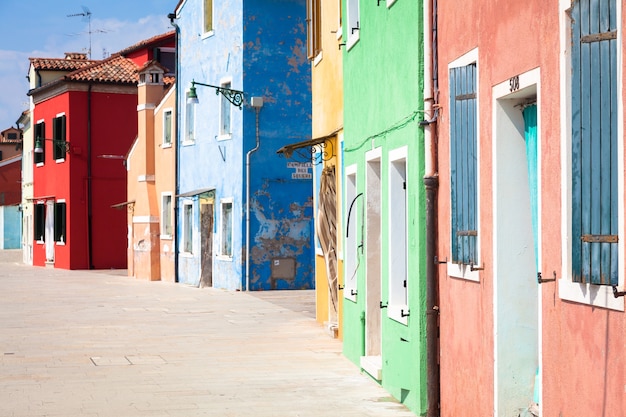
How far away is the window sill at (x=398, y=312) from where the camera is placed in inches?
449

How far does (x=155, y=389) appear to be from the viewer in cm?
1299

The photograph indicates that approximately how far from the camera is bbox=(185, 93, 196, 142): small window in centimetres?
3503

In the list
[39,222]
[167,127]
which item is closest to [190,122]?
[167,127]

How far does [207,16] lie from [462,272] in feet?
85.1

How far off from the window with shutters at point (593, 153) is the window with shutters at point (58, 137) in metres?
41.2

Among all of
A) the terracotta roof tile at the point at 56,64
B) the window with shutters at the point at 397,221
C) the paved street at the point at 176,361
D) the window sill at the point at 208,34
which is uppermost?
the terracotta roof tile at the point at 56,64

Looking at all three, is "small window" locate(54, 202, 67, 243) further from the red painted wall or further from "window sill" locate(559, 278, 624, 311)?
"window sill" locate(559, 278, 624, 311)

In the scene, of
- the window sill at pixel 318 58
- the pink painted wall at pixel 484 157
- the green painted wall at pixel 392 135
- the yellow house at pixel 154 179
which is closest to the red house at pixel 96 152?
the yellow house at pixel 154 179

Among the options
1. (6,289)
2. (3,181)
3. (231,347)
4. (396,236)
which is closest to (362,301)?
(396,236)

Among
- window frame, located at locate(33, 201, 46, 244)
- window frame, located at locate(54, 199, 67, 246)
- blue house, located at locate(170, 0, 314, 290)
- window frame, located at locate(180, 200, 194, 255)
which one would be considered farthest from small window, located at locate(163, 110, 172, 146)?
window frame, located at locate(33, 201, 46, 244)

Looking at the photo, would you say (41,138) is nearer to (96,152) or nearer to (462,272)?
(96,152)

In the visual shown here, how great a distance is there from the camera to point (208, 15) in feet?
112

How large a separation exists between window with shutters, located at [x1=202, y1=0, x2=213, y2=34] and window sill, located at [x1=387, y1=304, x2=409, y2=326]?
2315 centimetres

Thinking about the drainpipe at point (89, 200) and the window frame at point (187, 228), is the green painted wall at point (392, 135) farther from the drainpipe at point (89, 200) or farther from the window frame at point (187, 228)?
the drainpipe at point (89, 200)
